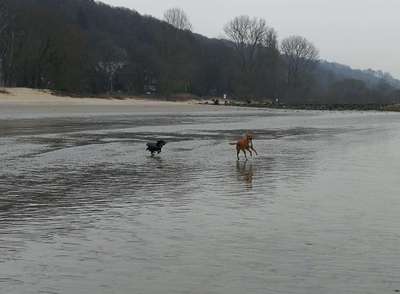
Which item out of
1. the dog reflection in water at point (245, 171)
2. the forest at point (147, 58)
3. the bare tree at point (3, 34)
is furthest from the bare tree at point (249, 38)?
the dog reflection in water at point (245, 171)

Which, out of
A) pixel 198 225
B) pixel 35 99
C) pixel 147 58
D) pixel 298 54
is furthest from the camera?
pixel 298 54

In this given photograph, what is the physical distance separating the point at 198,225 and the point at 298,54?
136399mm

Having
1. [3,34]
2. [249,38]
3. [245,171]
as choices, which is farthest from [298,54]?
[245,171]

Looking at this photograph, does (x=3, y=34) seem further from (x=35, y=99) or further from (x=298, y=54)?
(x=298, y=54)

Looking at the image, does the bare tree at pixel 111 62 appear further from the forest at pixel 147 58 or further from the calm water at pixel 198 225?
the calm water at pixel 198 225

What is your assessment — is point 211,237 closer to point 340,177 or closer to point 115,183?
point 115,183

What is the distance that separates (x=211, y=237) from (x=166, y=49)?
110701 millimetres

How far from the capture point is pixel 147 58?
10975 cm

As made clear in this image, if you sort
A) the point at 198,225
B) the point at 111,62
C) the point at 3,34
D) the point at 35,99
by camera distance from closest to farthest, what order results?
1. the point at 198,225
2. the point at 35,99
3. the point at 3,34
4. the point at 111,62

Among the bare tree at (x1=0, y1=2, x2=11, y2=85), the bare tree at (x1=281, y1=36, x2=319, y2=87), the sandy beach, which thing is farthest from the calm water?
the bare tree at (x1=281, y1=36, x2=319, y2=87)

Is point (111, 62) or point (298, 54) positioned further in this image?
point (298, 54)

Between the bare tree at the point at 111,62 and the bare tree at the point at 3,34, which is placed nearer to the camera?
the bare tree at the point at 3,34

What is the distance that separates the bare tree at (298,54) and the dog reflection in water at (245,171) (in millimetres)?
124073

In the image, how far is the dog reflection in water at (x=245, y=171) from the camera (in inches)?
521
